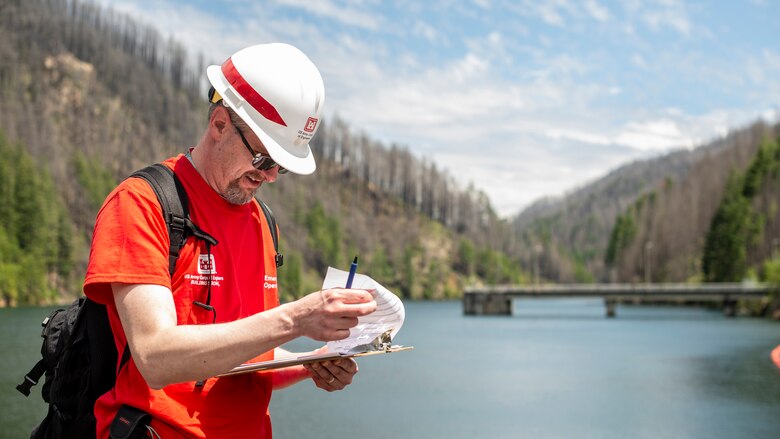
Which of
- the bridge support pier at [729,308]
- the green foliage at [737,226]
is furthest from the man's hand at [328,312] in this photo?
the green foliage at [737,226]

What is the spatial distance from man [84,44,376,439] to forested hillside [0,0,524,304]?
243 feet

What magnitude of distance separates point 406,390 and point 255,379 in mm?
27425

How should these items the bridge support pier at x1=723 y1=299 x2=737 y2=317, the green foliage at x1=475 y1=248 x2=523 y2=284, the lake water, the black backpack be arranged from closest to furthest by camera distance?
the black backpack, the lake water, the bridge support pier at x1=723 y1=299 x2=737 y2=317, the green foliage at x1=475 y1=248 x2=523 y2=284

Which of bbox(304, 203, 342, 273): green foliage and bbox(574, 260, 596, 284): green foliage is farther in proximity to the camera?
bbox(574, 260, 596, 284): green foliage

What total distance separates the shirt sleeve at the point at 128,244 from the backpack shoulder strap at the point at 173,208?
22mm

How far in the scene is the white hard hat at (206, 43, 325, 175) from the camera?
2242 millimetres

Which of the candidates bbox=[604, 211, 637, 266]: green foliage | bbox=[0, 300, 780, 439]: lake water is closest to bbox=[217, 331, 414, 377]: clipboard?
bbox=[0, 300, 780, 439]: lake water

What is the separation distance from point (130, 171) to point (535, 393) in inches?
3413

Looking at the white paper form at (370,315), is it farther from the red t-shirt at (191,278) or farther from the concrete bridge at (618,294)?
the concrete bridge at (618,294)

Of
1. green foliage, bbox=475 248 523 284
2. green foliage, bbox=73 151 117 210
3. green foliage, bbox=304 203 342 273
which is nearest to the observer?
green foliage, bbox=73 151 117 210

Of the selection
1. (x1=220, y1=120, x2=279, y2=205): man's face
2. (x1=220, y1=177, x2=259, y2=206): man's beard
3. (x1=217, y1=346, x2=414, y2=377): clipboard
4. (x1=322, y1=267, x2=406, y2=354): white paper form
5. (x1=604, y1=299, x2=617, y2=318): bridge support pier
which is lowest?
(x1=604, y1=299, x2=617, y2=318): bridge support pier

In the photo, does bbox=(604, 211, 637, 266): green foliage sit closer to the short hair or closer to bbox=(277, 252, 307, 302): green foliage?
bbox=(277, 252, 307, 302): green foliage

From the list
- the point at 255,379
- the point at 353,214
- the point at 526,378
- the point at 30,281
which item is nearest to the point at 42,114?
the point at 30,281

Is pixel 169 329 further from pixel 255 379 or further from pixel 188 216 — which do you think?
pixel 255 379
